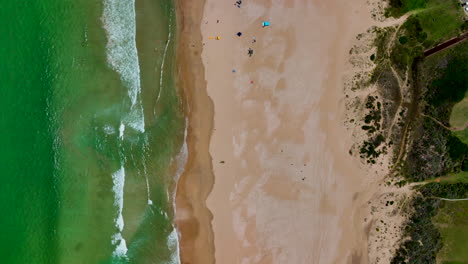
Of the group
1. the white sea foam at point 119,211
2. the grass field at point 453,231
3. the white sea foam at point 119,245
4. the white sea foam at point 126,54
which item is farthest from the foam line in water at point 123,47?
the grass field at point 453,231

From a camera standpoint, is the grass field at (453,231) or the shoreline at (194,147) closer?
the shoreline at (194,147)

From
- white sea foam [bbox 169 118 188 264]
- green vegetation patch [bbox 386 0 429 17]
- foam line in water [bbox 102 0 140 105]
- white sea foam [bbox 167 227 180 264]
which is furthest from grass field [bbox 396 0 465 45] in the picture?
white sea foam [bbox 167 227 180 264]

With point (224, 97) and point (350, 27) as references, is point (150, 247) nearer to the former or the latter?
point (224, 97)

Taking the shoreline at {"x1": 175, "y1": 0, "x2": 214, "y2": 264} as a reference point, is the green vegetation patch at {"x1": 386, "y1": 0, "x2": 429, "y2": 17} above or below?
above

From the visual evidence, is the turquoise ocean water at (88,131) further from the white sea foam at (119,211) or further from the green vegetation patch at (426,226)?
the green vegetation patch at (426,226)

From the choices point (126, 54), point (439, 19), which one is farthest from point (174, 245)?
point (439, 19)

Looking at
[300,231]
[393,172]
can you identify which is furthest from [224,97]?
[393,172]

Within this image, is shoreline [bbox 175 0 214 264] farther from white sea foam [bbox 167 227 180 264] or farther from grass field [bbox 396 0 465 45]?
grass field [bbox 396 0 465 45]

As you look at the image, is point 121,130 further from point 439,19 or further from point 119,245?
point 439,19
